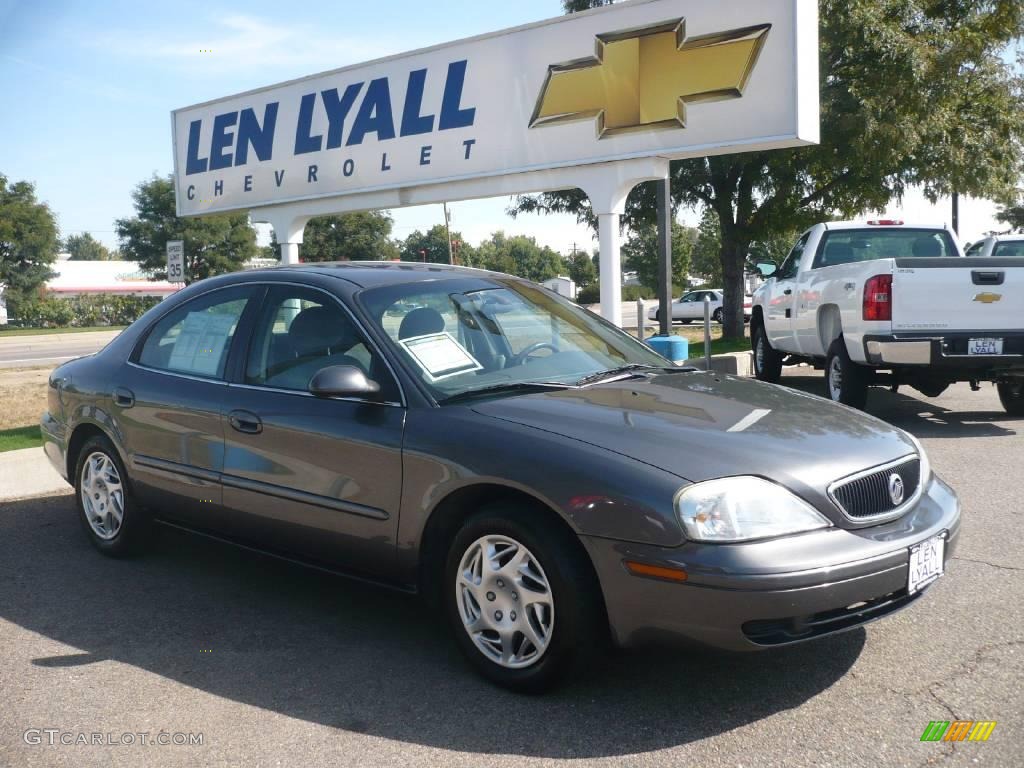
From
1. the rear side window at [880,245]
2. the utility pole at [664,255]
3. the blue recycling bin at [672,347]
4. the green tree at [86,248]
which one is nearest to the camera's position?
the rear side window at [880,245]

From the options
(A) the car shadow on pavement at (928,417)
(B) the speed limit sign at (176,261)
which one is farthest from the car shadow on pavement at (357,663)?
(B) the speed limit sign at (176,261)

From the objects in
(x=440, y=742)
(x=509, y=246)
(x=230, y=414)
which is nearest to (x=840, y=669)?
(x=440, y=742)

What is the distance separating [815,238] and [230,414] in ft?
27.4

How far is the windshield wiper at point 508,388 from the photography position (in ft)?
12.8

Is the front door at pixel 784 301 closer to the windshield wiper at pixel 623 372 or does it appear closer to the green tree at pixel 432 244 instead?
the windshield wiper at pixel 623 372

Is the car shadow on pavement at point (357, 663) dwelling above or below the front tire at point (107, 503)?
below

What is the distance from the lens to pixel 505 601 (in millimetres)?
3479

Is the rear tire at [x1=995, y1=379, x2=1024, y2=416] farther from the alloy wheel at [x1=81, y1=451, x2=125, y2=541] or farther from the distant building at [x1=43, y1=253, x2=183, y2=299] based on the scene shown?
the distant building at [x1=43, y1=253, x2=183, y2=299]

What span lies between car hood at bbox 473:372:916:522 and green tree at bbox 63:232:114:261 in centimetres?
18578

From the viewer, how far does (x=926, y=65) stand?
17.6 metres

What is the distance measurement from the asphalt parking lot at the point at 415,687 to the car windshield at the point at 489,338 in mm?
1128

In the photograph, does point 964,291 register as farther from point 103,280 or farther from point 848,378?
point 103,280

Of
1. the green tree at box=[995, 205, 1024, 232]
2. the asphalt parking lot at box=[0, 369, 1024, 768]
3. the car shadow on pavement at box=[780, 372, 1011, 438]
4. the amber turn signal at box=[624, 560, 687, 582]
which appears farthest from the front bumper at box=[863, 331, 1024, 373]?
the green tree at box=[995, 205, 1024, 232]

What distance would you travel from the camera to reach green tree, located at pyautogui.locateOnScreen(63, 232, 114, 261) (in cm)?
17525
